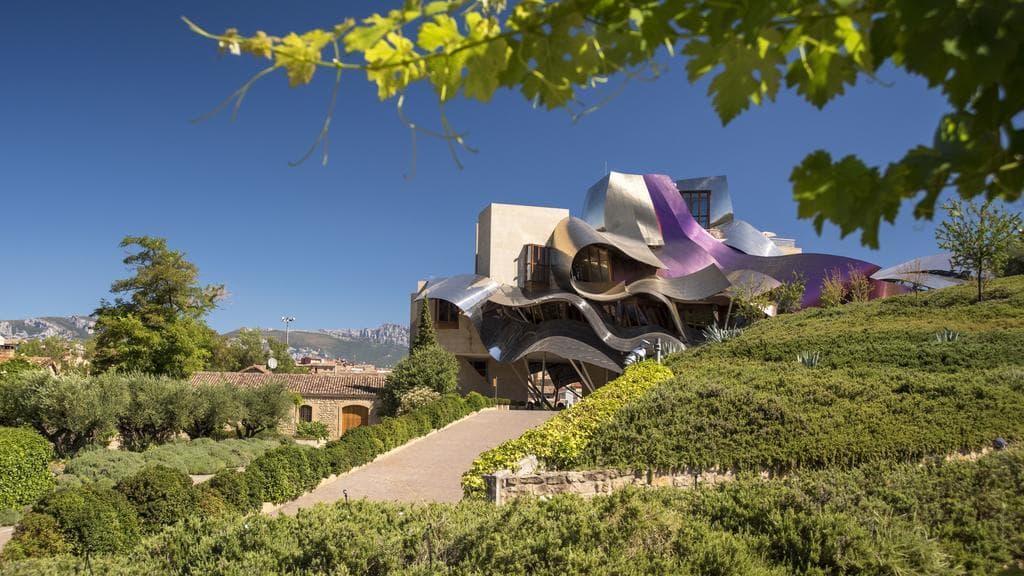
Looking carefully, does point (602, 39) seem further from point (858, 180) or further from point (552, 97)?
point (858, 180)

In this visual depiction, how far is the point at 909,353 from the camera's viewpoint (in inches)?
487

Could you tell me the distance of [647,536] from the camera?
441 centimetres

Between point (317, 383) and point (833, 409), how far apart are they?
24.4 metres

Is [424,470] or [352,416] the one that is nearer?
[424,470]

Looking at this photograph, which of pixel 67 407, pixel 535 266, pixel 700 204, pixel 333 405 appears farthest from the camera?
pixel 700 204

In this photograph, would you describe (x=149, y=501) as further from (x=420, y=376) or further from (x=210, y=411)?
(x=420, y=376)

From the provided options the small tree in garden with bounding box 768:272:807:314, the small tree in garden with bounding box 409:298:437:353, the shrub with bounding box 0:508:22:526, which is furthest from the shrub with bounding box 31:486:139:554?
the small tree in garden with bounding box 768:272:807:314

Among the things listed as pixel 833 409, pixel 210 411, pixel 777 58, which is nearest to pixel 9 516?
pixel 210 411

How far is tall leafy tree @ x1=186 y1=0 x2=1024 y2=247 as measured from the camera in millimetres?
856

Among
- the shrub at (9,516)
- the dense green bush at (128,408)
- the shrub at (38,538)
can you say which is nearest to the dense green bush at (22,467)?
the shrub at (9,516)

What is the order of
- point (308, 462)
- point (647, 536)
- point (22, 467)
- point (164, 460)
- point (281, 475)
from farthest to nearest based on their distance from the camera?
point (164, 460) < point (22, 467) < point (308, 462) < point (281, 475) < point (647, 536)

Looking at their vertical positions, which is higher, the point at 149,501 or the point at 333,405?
the point at 333,405

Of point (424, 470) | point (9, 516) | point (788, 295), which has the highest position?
point (788, 295)

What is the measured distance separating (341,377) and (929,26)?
3137 centimetres
